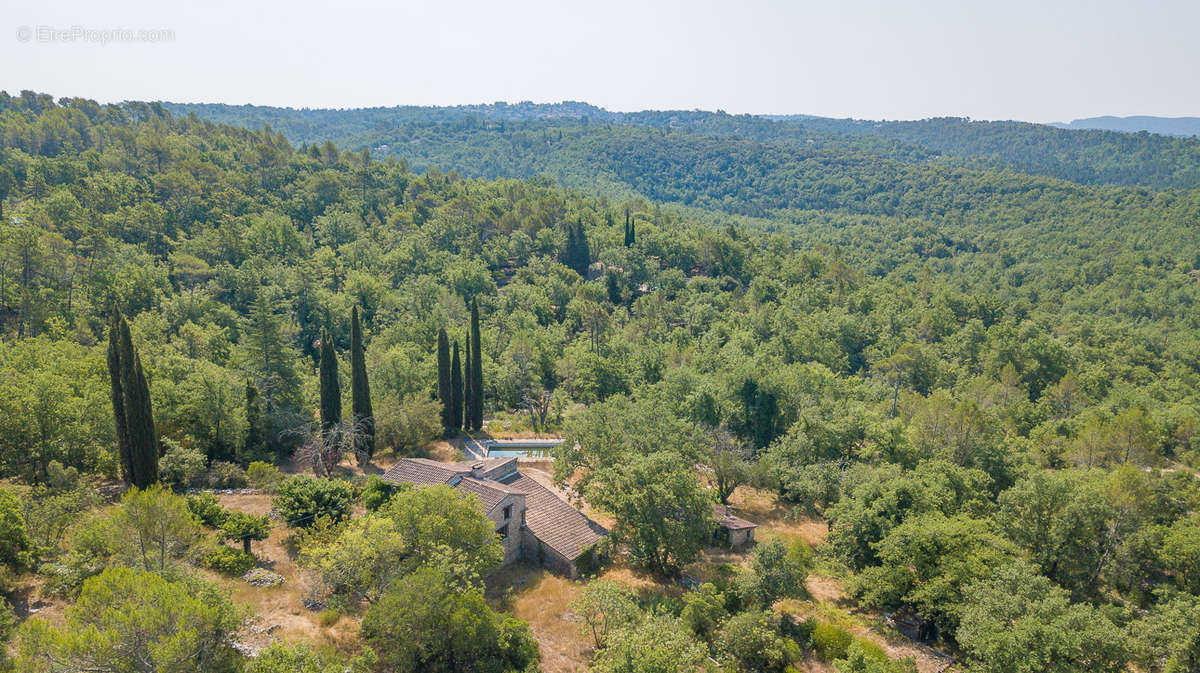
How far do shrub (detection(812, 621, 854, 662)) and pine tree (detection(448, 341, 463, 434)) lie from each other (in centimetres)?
3172

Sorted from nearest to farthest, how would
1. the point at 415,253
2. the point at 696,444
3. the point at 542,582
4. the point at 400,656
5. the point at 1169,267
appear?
the point at 400,656, the point at 542,582, the point at 696,444, the point at 415,253, the point at 1169,267

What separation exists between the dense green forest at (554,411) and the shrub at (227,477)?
0.13 metres

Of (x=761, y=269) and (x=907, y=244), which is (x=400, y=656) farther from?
(x=907, y=244)

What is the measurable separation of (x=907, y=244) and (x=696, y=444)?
6123 inches

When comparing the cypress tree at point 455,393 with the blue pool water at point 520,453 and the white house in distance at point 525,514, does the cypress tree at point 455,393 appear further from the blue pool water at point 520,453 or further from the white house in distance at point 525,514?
the white house in distance at point 525,514

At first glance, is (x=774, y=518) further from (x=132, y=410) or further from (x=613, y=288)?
(x=613, y=288)

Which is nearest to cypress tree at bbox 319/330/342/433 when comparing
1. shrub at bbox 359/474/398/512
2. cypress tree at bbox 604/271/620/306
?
shrub at bbox 359/474/398/512

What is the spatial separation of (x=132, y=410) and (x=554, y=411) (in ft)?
105

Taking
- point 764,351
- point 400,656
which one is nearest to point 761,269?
point 764,351

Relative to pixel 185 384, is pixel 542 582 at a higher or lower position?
lower

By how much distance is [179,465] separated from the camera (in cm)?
3484

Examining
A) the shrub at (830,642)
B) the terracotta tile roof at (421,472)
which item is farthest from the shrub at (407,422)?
the shrub at (830,642)

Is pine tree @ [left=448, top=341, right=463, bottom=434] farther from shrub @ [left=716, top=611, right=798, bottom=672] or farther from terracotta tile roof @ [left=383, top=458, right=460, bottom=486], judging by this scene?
shrub @ [left=716, top=611, right=798, bottom=672]

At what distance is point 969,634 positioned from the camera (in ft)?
83.9
